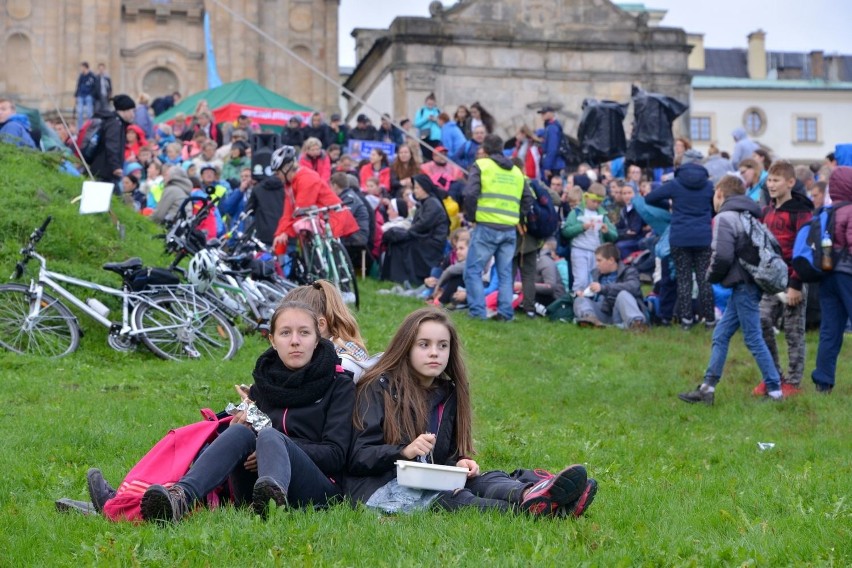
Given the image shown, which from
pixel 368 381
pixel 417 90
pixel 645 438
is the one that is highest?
pixel 417 90

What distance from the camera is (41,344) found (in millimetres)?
13695

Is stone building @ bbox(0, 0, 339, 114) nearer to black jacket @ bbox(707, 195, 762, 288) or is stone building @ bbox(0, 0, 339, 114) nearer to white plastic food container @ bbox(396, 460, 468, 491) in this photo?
black jacket @ bbox(707, 195, 762, 288)

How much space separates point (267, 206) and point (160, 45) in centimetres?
3567

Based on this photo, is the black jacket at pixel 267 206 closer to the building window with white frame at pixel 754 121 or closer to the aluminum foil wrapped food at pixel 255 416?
the aluminum foil wrapped food at pixel 255 416

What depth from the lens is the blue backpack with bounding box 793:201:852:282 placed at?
12.3m

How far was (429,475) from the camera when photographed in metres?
7.09

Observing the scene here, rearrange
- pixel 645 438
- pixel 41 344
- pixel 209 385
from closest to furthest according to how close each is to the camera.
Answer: pixel 645 438 → pixel 209 385 → pixel 41 344

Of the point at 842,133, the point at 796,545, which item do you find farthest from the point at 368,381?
the point at 842,133

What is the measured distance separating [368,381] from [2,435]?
353 centimetres

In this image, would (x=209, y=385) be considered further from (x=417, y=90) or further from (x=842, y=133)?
(x=842, y=133)

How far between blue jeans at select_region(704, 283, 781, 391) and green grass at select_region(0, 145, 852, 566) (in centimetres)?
34

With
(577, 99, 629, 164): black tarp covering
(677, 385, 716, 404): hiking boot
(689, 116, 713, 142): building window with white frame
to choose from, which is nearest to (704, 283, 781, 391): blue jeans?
(677, 385, 716, 404): hiking boot

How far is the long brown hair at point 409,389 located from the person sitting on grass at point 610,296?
9.94 metres

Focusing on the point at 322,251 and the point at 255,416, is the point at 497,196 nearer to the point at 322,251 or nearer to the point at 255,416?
the point at 322,251
